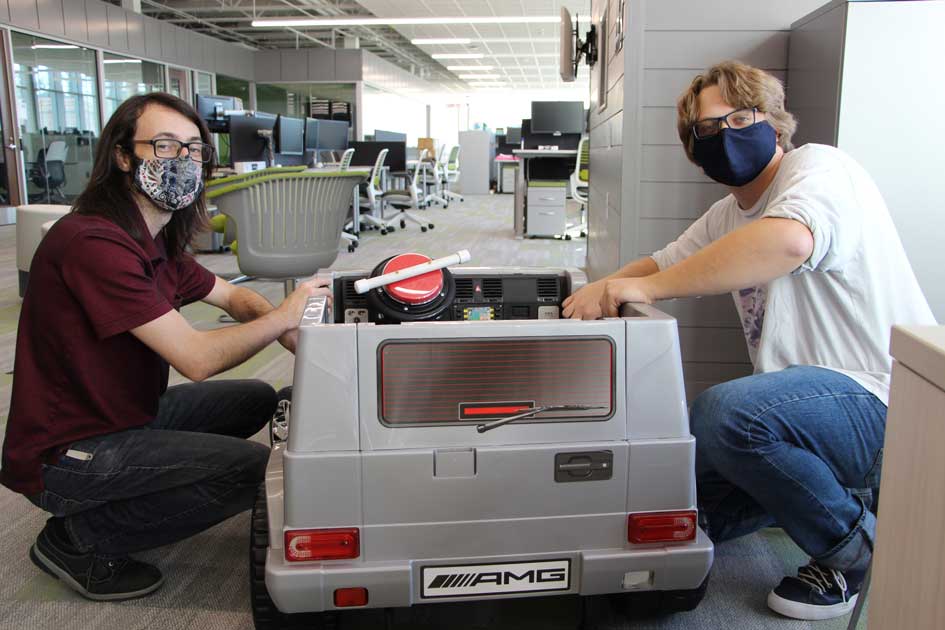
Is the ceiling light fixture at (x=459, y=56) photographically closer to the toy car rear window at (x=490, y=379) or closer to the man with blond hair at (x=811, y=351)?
the man with blond hair at (x=811, y=351)

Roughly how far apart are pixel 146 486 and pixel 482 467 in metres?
0.80

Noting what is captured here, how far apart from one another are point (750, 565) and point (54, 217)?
4.32 m

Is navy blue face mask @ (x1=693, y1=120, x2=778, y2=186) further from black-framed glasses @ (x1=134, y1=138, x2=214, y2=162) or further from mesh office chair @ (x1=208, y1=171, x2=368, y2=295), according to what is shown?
mesh office chair @ (x1=208, y1=171, x2=368, y2=295)

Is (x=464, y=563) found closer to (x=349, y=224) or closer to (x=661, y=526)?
(x=661, y=526)

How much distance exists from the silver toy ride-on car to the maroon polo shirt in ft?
1.64

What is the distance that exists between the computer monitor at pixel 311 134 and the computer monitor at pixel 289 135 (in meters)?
0.26

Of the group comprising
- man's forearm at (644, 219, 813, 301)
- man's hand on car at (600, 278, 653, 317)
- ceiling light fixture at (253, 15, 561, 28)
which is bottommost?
man's hand on car at (600, 278, 653, 317)

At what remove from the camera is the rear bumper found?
1.16 m

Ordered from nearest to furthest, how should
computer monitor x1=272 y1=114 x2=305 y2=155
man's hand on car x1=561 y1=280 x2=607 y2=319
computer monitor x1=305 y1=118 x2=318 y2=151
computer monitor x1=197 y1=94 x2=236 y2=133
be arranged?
man's hand on car x1=561 y1=280 x2=607 y2=319, computer monitor x1=197 y1=94 x2=236 y2=133, computer monitor x1=272 y1=114 x2=305 y2=155, computer monitor x1=305 y1=118 x2=318 y2=151

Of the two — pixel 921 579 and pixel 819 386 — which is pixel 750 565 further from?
pixel 921 579

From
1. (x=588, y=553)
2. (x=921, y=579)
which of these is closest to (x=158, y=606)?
(x=588, y=553)

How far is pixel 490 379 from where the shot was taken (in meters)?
1.19

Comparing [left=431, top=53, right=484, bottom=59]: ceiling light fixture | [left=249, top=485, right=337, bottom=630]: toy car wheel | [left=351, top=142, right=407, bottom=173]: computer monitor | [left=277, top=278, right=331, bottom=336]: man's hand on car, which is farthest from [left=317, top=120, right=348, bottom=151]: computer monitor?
[left=431, top=53, right=484, bottom=59]: ceiling light fixture

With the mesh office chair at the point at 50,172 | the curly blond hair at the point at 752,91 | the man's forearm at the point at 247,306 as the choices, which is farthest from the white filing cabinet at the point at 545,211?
the curly blond hair at the point at 752,91
